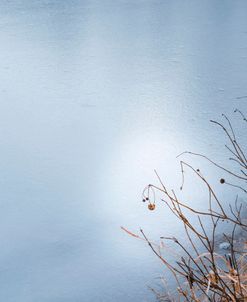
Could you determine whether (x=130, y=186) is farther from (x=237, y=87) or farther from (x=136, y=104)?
(x=237, y=87)

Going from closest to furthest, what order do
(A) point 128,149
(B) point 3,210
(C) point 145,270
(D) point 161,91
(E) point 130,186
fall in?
(C) point 145,270 → (B) point 3,210 → (E) point 130,186 → (A) point 128,149 → (D) point 161,91

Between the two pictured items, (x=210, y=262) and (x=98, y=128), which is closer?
(x=210, y=262)

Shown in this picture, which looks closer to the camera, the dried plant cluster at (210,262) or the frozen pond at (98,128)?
the dried plant cluster at (210,262)

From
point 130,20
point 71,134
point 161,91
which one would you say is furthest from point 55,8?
point 71,134

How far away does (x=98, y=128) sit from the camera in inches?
133

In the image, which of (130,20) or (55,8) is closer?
(130,20)

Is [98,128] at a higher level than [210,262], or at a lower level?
higher

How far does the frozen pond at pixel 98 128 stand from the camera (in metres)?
2.19

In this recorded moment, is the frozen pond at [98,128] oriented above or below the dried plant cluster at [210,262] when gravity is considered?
above

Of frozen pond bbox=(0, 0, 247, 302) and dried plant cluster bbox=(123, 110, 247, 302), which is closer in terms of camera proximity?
Result: dried plant cluster bbox=(123, 110, 247, 302)

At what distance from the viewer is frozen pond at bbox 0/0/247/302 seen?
219 centimetres

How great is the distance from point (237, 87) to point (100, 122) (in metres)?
1.12

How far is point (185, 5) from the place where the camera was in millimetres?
6453

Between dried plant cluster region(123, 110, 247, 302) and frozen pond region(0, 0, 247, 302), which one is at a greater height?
frozen pond region(0, 0, 247, 302)
